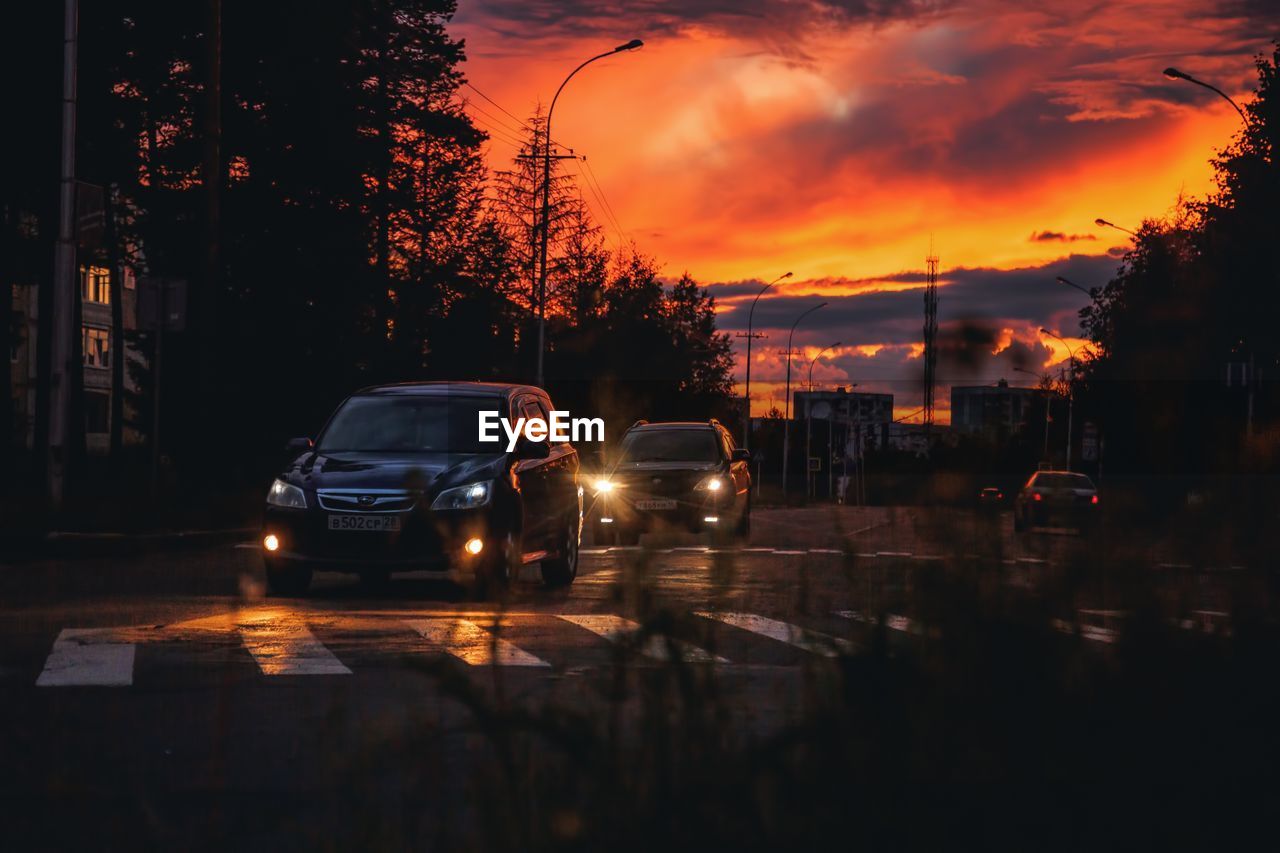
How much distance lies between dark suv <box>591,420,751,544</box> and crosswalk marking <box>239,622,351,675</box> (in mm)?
13773

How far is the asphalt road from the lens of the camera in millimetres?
3727

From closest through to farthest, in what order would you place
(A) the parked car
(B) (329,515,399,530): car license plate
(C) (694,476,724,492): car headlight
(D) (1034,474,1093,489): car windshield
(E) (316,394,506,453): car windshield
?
(A) the parked car → (B) (329,515,399,530): car license plate → (E) (316,394,506,453): car windshield → (C) (694,476,724,492): car headlight → (D) (1034,474,1093,489): car windshield

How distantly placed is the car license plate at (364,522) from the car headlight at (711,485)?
1286 cm

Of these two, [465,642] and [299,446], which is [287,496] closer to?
[299,446]

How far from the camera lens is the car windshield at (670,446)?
27625 mm

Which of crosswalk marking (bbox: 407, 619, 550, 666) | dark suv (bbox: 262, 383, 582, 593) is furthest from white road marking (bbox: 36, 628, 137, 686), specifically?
dark suv (bbox: 262, 383, 582, 593)

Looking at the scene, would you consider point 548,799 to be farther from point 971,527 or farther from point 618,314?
point 618,314

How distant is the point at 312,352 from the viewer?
4256cm

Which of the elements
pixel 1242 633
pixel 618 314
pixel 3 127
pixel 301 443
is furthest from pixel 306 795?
pixel 618 314

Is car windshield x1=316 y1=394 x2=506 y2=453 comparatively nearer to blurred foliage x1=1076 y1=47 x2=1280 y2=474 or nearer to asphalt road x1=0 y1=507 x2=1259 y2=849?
asphalt road x1=0 y1=507 x2=1259 y2=849

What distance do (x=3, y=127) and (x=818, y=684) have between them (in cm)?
3458

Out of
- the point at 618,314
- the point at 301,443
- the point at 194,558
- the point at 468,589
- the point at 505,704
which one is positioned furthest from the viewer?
the point at 618,314

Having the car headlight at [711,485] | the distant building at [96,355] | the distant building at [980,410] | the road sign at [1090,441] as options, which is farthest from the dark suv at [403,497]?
the distant building at [96,355]

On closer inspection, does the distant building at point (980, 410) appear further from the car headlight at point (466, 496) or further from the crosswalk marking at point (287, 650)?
the car headlight at point (466, 496)
